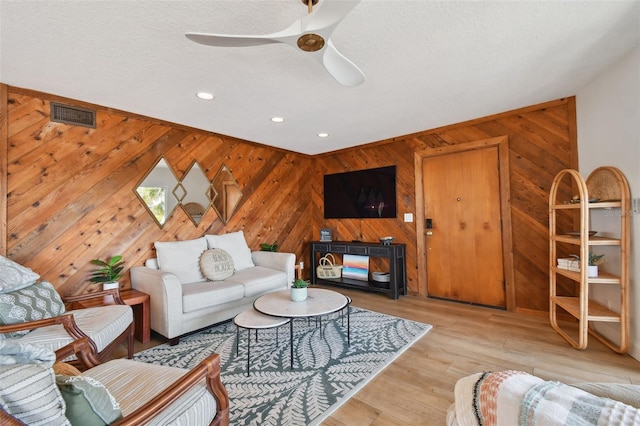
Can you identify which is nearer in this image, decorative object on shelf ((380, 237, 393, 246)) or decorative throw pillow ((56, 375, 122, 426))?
decorative throw pillow ((56, 375, 122, 426))

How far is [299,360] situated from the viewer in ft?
7.50

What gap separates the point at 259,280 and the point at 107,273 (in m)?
1.47

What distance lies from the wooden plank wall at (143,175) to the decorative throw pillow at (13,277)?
612mm

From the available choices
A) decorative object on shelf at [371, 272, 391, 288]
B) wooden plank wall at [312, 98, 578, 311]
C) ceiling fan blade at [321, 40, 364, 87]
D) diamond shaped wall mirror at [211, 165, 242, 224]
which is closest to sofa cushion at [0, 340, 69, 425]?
ceiling fan blade at [321, 40, 364, 87]

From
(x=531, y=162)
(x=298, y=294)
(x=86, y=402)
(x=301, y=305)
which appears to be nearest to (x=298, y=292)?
(x=298, y=294)

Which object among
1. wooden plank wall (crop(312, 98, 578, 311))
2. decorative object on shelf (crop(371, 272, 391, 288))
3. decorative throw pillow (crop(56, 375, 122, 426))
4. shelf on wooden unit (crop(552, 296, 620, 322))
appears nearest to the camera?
decorative throw pillow (crop(56, 375, 122, 426))

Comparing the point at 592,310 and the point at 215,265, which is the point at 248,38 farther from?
the point at 592,310

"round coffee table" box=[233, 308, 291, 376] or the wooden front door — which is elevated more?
the wooden front door

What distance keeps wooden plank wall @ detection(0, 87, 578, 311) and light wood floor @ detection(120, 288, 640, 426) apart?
28.5 inches

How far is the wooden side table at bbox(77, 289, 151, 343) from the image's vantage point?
242 cm

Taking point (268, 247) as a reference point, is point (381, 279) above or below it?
below

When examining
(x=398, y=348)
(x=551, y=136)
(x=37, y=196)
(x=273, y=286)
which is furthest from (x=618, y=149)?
(x=37, y=196)

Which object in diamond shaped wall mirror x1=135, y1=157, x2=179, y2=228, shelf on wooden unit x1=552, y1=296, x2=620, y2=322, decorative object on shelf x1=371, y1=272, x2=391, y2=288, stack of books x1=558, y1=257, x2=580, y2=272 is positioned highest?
diamond shaped wall mirror x1=135, y1=157, x2=179, y2=228

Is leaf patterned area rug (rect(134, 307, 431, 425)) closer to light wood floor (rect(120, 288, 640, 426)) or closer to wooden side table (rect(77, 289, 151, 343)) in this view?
light wood floor (rect(120, 288, 640, 426))
